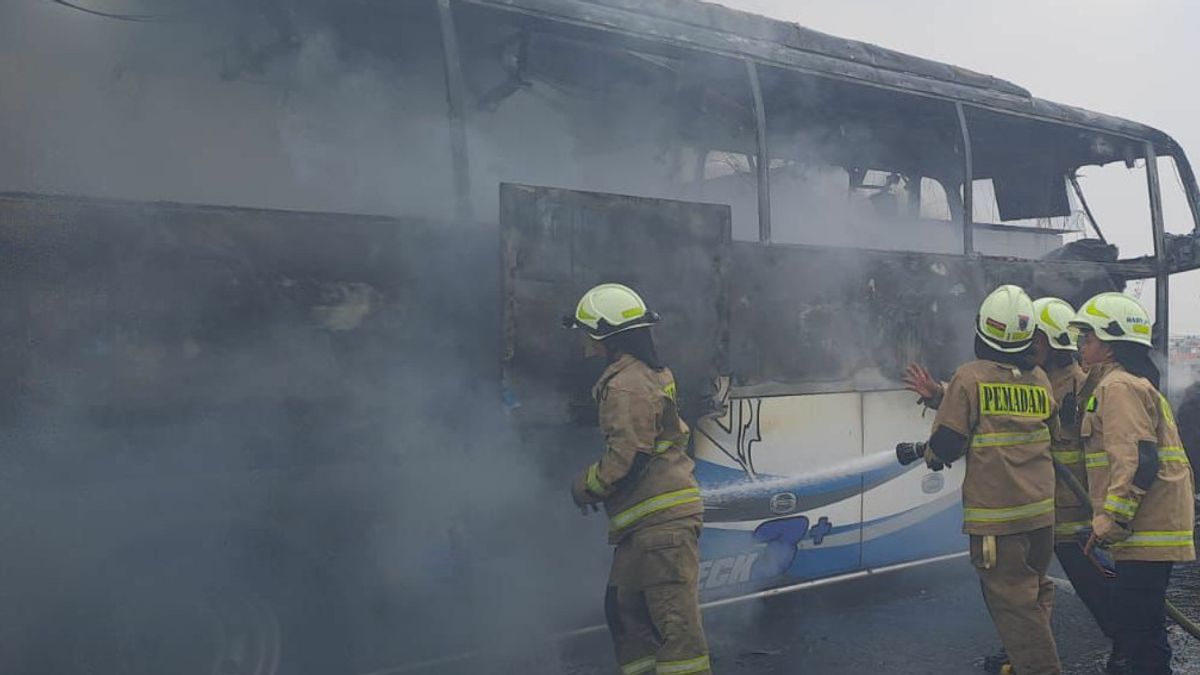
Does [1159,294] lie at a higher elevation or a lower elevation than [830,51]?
lower

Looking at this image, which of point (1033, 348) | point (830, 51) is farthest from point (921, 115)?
point (1033, 348)

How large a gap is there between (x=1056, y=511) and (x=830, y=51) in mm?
2825

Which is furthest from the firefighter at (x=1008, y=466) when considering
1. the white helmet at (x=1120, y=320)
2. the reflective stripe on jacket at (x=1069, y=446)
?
the reflective stripe on jacket at (x=1069, y=446)

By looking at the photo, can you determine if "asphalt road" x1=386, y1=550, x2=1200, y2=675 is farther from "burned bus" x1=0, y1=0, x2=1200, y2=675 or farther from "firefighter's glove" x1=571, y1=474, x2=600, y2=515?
"firefighter's glove" x1=571, y1=474, x2=600, y2=515

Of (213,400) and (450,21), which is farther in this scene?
(450,21)

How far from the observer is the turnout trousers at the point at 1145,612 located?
3.73 metres

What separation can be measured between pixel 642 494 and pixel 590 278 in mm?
938

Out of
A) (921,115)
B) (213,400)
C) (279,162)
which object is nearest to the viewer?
(213,400)

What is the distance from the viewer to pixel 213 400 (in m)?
2.96

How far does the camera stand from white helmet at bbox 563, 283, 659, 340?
3357mm

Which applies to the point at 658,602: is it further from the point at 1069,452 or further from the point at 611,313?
the point at 1069,452

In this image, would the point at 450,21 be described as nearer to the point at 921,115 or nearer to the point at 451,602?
the point at 451,602

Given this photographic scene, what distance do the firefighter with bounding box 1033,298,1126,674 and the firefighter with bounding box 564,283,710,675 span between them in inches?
78.3

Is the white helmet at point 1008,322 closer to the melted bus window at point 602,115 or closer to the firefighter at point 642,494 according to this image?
the firefighter at point 642,494
